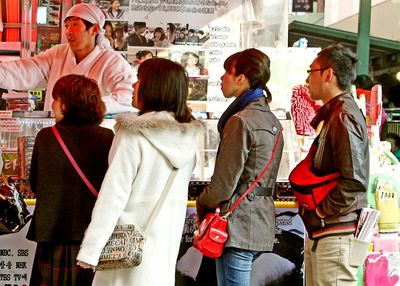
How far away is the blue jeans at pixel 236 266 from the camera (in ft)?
8.55

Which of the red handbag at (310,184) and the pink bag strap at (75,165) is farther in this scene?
the red handbag at (310,184)

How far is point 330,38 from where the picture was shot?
478cm

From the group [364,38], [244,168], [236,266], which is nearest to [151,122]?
[244,168]

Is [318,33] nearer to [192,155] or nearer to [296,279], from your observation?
[296,279]

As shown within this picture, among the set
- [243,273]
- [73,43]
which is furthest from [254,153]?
[73,43]

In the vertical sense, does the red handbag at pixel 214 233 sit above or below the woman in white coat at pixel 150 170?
below

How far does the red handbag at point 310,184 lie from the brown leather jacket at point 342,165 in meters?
0.03

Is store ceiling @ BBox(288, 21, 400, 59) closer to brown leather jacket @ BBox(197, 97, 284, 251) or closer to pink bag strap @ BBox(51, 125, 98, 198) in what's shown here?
brown leather jacket @ BBox(197, 97, 284, 251)

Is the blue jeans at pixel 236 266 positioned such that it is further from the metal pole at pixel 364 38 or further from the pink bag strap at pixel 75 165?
the metal pole at pixel 364 38

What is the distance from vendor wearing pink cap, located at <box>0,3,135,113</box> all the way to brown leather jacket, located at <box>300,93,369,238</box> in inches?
57.4

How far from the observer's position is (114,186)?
2.14m

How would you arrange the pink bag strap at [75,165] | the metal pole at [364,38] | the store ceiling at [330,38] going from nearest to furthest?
the pink bag strap at [75,165] < the store ceiling at [330,38] < the metal pole at [364,38]

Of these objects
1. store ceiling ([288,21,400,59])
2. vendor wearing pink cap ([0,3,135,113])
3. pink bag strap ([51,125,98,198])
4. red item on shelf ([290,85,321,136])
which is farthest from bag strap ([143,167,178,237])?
store ceiling ([288,21,400,59])

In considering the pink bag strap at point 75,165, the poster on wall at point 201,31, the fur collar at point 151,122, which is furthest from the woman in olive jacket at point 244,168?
the poster on wall at point 201,31
